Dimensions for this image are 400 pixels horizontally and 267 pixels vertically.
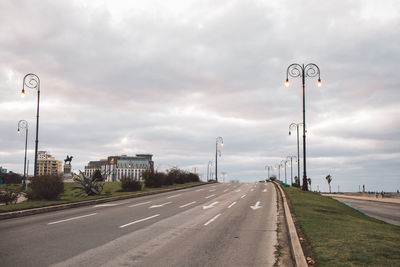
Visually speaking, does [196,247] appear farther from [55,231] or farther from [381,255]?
[55,231]

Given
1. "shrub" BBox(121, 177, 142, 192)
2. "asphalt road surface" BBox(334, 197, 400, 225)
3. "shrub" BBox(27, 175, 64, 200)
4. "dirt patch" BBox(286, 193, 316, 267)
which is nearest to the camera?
"dirt patch" BBox(286, 193, 316, 267)

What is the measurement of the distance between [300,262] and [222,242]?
109 inches

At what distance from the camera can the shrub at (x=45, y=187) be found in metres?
20.0

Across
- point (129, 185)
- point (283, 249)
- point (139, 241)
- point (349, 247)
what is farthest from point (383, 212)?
point (139, 241)

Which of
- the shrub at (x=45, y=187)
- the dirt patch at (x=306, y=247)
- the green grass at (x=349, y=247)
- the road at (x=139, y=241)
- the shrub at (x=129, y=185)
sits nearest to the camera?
the green grass at (x=349, y=247)

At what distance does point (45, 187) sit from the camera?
1998 cm

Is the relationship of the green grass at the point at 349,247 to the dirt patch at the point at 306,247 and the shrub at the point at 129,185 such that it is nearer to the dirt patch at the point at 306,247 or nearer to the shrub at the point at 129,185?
the dirt patch at the point at 306,247

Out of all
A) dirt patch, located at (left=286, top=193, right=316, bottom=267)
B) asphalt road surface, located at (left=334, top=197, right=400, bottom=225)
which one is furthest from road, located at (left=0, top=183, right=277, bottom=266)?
asphalt road surface, located at (left=334, top=197, right=400, bottom=225)

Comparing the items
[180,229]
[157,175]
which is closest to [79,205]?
[180,229]

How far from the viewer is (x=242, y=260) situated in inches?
268

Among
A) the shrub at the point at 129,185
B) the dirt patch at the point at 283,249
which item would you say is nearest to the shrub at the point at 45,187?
the shrub at the point at 129,185

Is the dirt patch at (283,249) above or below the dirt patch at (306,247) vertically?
below

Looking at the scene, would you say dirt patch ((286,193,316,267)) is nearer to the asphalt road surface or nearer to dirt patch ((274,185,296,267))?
dirt patch ((274,185,296,267))

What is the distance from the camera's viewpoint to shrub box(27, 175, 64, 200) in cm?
1995
